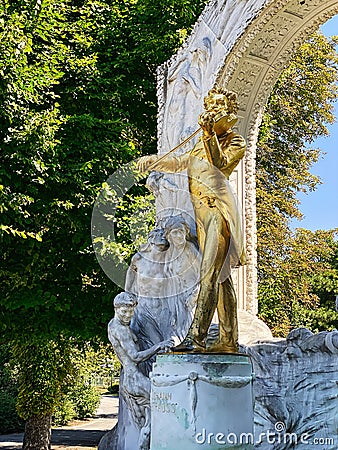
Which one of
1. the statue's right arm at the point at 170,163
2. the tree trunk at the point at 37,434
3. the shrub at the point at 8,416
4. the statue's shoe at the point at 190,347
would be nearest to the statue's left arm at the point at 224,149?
the statue's right arm at the point at 170,163

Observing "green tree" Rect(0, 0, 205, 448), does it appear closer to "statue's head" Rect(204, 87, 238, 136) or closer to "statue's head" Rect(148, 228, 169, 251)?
"statue's head" Rect(148, 228, 169, 251)

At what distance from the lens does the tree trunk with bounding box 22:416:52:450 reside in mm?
11453

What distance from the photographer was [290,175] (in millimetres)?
15242

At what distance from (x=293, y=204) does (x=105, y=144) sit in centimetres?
699

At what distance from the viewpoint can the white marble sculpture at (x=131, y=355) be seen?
6.12 m

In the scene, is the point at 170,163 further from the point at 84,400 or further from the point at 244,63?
the point at 84,400

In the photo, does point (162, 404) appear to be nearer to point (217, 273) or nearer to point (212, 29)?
point (217, 273)

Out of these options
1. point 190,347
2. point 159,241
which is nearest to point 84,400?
point 159,241

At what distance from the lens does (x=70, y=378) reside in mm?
14055

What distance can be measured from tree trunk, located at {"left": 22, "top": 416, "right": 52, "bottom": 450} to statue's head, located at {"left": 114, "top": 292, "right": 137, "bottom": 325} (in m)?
6.09

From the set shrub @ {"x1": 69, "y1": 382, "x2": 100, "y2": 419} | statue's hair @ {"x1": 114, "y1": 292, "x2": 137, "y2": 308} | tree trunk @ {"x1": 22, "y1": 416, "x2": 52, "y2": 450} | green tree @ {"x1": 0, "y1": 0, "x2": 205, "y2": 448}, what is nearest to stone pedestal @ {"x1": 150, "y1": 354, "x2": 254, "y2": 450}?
statue's hair @ {"x1": 114, "y1": 292, "x2": 137, "y2": 308}

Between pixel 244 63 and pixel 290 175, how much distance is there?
290 inches

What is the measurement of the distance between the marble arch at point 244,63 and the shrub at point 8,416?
9594mm

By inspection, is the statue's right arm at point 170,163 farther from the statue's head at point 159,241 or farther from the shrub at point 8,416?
the shrub at point 8,416
